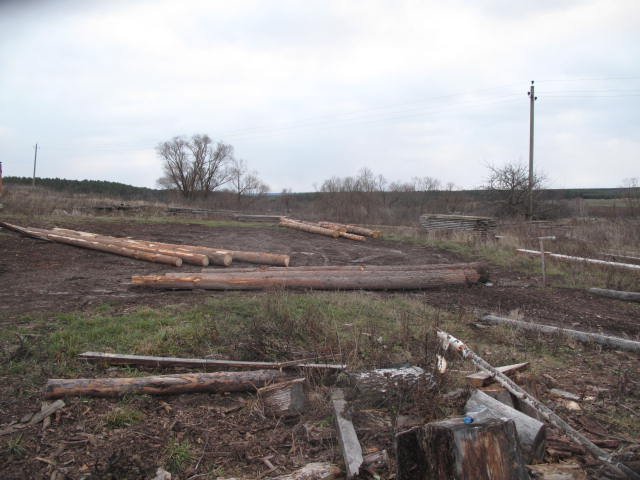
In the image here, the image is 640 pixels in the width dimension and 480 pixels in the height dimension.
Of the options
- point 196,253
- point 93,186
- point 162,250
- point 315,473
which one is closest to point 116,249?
point 162,250

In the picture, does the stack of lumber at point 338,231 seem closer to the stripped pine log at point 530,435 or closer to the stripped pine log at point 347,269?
the stripped pine log at point 347,269

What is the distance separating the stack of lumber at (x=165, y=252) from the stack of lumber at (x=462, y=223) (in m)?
11.3

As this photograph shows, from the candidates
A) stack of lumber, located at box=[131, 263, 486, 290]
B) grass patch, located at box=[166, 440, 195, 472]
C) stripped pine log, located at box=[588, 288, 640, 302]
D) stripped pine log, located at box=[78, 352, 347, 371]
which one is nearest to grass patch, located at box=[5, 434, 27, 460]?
grass patch, located at box=[166, 440, 195, 472]

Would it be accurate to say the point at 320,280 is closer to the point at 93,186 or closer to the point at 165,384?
the point at 165,384

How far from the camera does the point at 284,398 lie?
150 inches

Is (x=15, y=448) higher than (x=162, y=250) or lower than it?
lower

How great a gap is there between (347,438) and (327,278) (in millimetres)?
5918

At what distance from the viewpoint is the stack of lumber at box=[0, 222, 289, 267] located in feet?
36.5

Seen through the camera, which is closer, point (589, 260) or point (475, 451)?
point (475, 451)

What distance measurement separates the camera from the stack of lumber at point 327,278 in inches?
332

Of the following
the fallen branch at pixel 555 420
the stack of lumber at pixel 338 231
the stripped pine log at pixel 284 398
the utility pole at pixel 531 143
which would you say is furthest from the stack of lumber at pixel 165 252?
the utility pole at pixel 531 143

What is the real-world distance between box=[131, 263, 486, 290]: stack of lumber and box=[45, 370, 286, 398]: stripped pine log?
4110mm

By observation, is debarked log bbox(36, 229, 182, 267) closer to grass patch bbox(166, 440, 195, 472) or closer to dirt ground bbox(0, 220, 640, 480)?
dirt ground bbox(0, 220, 640, 480)

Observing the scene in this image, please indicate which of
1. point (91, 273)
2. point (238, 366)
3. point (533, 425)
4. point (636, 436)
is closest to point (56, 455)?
point (238, 366)
